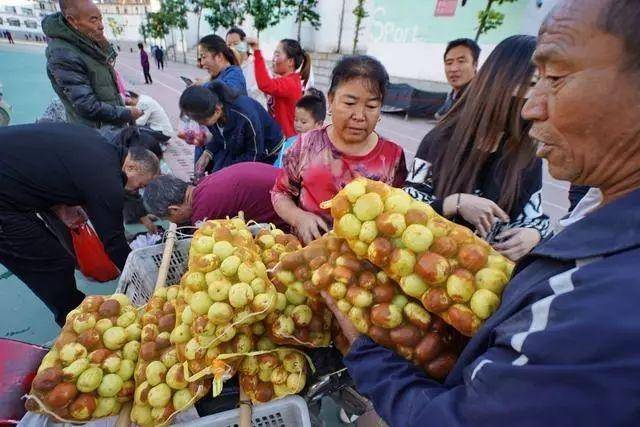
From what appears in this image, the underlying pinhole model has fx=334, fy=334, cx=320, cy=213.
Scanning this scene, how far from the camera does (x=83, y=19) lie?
2809 millimetres

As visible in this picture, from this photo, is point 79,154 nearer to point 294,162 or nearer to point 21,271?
point 21,271

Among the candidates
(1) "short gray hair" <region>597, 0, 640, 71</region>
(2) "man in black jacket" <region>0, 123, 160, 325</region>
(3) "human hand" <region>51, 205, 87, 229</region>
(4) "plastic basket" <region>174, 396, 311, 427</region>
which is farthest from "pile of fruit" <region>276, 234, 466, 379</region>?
(3) "human hand" <region>51, 205, 87, 229</region>

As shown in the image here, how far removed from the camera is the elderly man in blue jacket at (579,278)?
487mm

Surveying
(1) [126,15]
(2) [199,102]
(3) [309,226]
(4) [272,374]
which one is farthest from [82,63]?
(1) [126,15]

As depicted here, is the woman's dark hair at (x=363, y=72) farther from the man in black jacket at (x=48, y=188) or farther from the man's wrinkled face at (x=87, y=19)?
the man's wrinkled face at (x=87, y=19)

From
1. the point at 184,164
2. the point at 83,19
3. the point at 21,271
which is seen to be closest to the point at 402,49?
the point at 184,164

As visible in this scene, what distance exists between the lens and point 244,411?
1124mm

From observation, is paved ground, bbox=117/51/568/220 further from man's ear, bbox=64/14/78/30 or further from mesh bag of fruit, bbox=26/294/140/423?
mesh bag of fruit, bbox=26/294/140/423

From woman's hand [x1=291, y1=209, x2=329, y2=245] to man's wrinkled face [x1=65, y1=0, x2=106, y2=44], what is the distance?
265 centimetres

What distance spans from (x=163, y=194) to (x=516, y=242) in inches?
81.8

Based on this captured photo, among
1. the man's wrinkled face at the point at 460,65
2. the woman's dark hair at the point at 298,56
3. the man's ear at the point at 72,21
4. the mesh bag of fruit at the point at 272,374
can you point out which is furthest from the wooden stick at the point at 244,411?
the woman's dark hair at the point at 298,56

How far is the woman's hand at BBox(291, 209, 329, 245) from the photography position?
1.70 meters

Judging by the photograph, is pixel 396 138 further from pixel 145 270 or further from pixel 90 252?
pixel 145 270

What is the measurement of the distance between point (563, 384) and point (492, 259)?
18.2 inches
